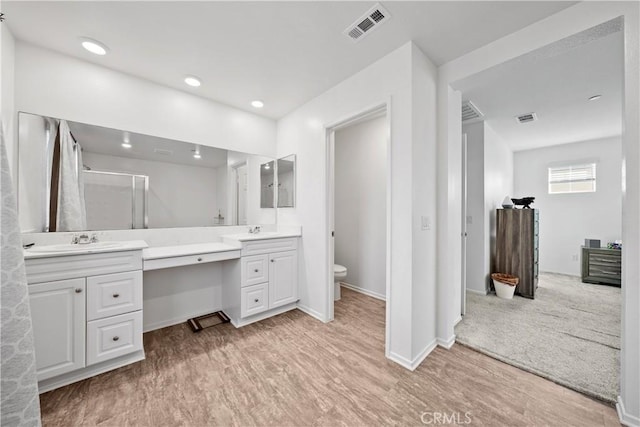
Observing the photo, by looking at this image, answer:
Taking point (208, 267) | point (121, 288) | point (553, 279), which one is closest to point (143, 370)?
point (121, 288)

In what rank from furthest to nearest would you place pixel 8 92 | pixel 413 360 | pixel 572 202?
pixel 572 202 < pixel 413 360 < pixel 8 92

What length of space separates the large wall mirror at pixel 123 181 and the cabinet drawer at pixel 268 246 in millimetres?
557

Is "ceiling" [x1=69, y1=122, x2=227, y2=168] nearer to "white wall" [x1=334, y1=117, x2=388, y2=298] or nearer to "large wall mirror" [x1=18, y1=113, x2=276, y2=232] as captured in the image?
"large wall mirror" [x1=18, y1=113, x2=276, y2=232]

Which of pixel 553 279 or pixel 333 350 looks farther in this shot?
pixel 553 279

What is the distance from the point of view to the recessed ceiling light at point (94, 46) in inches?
71.8

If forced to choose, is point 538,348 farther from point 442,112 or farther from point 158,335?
point 158,335

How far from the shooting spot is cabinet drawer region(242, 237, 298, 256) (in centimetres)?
248

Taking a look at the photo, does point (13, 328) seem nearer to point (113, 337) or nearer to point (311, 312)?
point (113, 337)

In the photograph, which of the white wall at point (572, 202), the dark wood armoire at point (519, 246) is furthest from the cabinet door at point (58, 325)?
the white wall at point (572, 202)

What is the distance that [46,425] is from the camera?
1.32m

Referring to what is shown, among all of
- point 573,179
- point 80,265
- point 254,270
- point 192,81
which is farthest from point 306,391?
point 573,179

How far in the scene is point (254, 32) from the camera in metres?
1.75

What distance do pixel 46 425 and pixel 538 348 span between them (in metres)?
3.46

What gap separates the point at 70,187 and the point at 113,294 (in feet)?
3.36
